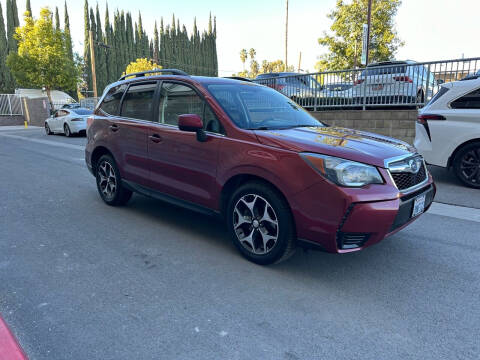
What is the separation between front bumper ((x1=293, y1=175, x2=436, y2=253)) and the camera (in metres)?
2.68

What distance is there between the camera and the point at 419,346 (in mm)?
2180

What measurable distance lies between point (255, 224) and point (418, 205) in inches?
56.1

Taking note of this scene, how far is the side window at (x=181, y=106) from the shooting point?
3.56 m

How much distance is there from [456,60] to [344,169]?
7959 millimetres

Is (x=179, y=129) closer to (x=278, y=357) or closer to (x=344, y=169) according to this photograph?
(x=344, y=169)

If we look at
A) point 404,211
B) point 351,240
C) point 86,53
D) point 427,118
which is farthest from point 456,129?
point 86,53

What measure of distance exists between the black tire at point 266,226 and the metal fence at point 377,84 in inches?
276

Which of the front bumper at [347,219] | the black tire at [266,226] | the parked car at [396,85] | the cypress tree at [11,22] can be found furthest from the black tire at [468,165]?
the cypress tree at [11,22]

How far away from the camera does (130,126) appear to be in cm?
445

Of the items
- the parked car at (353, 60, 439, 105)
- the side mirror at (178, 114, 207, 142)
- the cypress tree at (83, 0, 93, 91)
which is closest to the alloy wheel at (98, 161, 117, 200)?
the side mirror at (178, 114, 207, 142)

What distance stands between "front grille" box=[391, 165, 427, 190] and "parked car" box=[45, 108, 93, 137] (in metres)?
15.6

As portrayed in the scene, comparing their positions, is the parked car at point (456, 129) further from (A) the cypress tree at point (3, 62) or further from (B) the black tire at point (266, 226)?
(A) the cypress tree at point (3, 62)

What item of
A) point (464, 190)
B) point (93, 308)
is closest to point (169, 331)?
point (93, 308)

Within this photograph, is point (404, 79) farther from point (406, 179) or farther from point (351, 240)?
point (351, 240)
